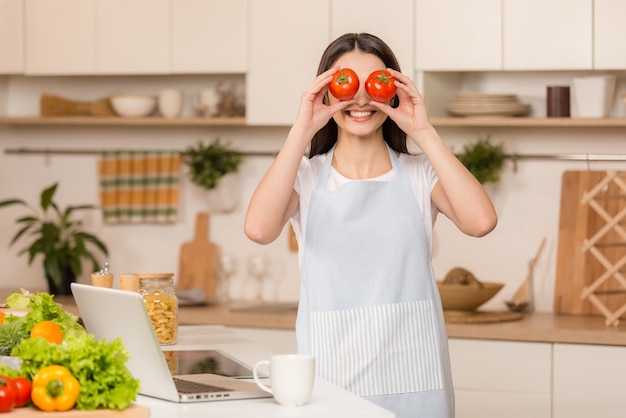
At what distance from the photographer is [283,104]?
4.23 m

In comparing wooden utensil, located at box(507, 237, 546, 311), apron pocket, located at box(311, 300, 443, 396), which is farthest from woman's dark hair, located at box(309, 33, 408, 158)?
wooden utensil, located at box(507, 237, 546, 311)

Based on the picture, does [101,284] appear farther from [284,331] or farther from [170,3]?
[170,3]

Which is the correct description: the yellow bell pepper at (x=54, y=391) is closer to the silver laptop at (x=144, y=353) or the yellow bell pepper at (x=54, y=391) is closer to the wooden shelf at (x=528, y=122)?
the silver laptop at (x=144, y=353)

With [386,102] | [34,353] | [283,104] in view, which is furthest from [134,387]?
[283,104]

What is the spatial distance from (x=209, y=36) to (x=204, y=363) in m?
2.34

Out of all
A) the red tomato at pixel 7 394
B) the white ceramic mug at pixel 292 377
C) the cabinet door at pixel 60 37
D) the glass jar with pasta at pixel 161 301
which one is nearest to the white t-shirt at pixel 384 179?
the glass jar with pasta at pixel 161 301

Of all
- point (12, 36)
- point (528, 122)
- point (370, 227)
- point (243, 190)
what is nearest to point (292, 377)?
point (370, 227)

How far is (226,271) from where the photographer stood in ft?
14.9

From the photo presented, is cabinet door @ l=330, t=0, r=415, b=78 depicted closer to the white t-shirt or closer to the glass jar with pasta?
the white t-shirt

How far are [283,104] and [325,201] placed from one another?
1860 mm

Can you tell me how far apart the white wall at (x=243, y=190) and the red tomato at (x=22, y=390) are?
2.84 meters

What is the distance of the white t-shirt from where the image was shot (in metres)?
2.44

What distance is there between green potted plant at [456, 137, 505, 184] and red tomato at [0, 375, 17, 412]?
2.77 meters

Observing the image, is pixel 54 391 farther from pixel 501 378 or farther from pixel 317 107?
pixel 501 378
